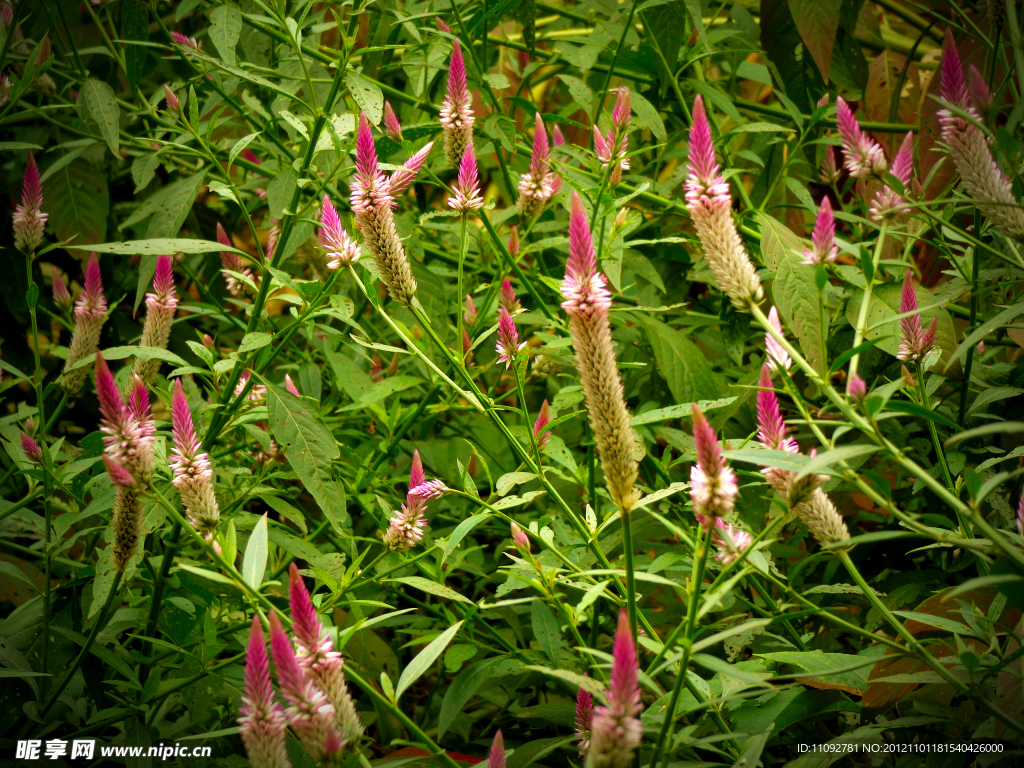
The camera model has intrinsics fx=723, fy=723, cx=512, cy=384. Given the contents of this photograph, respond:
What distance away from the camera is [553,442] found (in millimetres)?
1316

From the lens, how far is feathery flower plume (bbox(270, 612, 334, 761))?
666mm

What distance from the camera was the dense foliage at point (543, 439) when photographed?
0.80 meters

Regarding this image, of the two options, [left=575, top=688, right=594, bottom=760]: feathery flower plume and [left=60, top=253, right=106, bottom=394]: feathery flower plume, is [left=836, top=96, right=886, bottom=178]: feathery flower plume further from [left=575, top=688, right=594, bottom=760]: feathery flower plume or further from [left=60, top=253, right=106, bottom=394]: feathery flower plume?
[left=60, top=253, right=106, bottom=394]: feathery flower plume

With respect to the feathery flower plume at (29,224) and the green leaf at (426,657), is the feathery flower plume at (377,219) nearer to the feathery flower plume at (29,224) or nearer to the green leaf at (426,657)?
the green leaf at (426,657)

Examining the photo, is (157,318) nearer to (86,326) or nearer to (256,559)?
(86,326)

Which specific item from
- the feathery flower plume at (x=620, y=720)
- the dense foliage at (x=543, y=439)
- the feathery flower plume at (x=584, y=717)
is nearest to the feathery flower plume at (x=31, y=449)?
the dense foliage at (x=543, y=439)

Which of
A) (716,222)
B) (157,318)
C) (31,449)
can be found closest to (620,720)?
(716,222)

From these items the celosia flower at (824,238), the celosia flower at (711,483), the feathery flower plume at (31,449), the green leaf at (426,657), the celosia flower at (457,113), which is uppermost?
the celosia flower at (457,113)

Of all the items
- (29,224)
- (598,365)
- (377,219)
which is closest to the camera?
(598,365)

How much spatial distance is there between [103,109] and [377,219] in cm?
104

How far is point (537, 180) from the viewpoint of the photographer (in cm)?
125

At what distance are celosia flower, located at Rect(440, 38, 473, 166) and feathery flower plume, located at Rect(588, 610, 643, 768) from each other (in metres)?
0.81

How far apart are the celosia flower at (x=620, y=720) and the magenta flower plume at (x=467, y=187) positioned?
2.37 feet

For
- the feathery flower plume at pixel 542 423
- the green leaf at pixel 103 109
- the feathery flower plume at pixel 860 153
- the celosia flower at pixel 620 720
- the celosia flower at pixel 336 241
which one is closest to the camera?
the celosia flower at pixel 620 720
